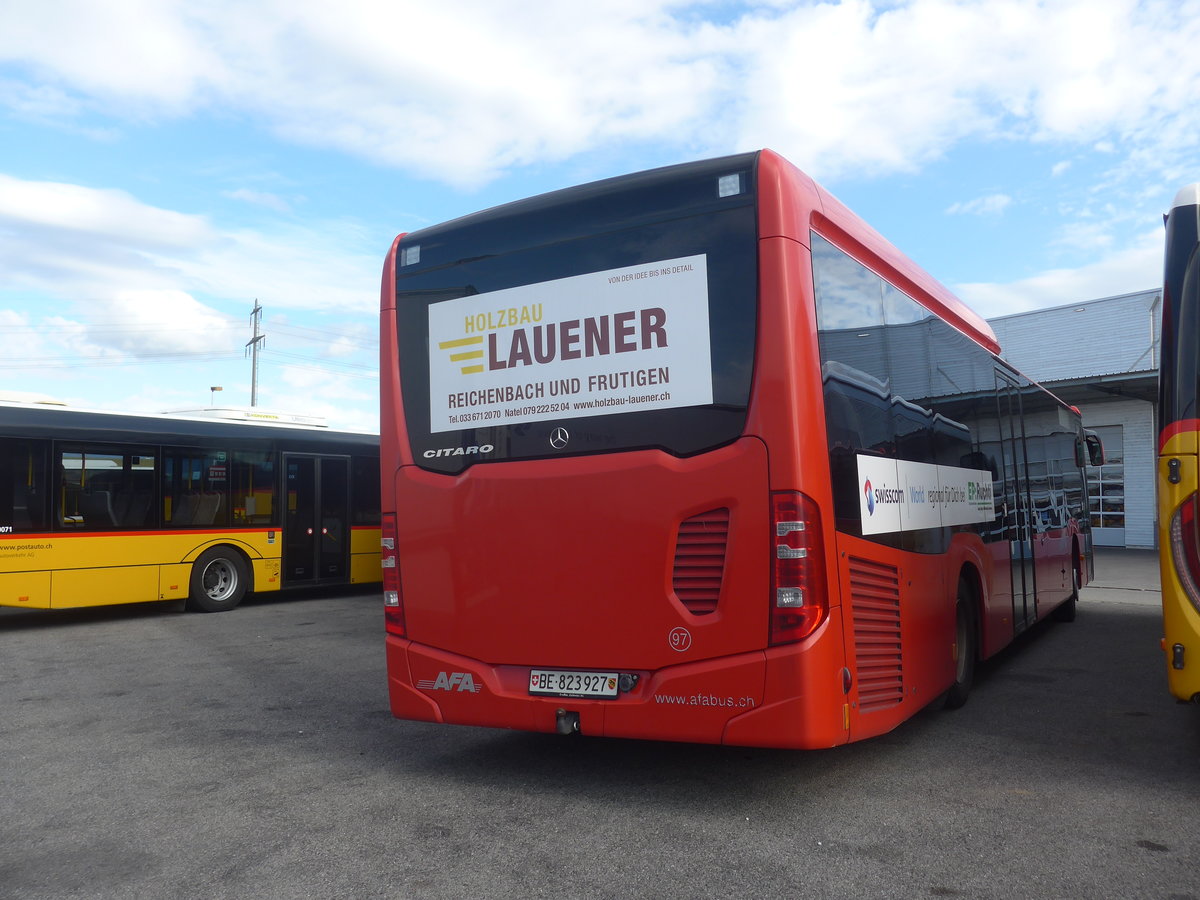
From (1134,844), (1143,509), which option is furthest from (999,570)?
(1143,509)

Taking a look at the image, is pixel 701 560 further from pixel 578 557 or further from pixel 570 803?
pixel 570 803

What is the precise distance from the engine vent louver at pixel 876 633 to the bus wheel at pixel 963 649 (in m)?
1.58

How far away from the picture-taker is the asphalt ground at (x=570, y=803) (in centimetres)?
398

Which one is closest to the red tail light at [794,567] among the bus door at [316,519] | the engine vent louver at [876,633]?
the engine vent louver at [876,633]

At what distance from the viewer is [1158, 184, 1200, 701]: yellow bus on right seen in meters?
4.95

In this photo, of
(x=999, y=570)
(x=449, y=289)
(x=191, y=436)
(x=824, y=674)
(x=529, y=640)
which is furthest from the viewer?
(x=191, y=436)

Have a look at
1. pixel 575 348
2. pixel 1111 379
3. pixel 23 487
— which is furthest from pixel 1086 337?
pixel 575 348

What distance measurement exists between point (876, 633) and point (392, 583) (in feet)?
9.05

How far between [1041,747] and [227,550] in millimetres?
12093

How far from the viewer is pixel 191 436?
14461 mm

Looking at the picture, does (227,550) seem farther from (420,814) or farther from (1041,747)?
(1041,747)

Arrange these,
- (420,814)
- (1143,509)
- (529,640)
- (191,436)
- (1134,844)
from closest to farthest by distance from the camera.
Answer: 1. (1134,844)
2. (420,814)
3. (529,640)
4. (191,436)
5. (1143,509)

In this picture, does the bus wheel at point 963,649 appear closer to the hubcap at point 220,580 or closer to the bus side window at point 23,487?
the bus side window at point 23,487

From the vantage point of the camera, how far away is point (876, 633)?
5199 mm
